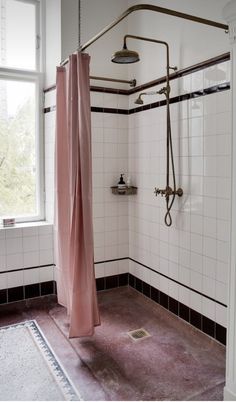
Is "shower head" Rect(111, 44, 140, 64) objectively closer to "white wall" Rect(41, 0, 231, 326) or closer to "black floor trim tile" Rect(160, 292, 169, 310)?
"white wall" Rect(41, 0, 231, 326)

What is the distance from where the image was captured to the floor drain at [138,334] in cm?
253

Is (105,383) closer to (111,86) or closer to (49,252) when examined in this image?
(49,252)

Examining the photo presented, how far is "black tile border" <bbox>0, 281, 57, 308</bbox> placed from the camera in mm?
3062

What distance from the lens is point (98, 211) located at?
3.29m

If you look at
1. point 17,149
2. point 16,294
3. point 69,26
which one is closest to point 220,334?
point 16,294

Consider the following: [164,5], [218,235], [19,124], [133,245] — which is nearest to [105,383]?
[218,235]

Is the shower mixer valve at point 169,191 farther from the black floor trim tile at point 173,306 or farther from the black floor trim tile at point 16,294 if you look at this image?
the black floor trim tile at point 16,294

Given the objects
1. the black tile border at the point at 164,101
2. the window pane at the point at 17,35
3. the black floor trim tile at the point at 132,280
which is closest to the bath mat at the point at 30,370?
the black floor trim tile at the point at 132,280

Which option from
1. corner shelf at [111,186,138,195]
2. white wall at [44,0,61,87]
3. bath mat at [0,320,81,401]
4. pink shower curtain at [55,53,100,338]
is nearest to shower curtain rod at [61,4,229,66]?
pink shower curtain at [55,53,100,338]

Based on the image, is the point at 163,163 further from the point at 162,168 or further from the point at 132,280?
the point at 132,280

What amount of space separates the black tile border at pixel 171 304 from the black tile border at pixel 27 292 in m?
0.47

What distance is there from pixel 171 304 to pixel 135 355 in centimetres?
66

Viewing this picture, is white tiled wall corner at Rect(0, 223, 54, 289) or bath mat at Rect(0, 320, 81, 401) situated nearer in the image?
bath mat at Rect(0, 320, 81, 401)

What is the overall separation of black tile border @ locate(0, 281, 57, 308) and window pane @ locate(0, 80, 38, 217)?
69 cm
